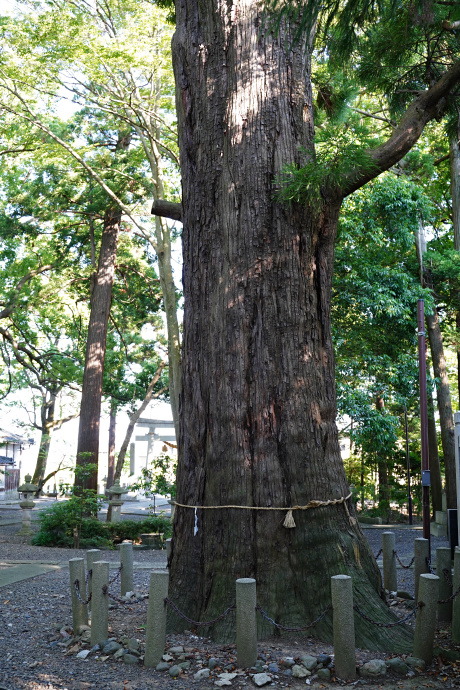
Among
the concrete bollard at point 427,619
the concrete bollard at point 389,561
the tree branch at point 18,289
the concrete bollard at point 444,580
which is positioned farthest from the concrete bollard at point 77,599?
the tree branch at point 18,289

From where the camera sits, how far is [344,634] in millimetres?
3750

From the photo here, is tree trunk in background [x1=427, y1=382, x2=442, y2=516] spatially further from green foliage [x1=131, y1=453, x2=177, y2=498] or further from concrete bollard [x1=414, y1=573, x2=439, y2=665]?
concrete bollard [x1=414, y1=573, x2=439, y2=665]

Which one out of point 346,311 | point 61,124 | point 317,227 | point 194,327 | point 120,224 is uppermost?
point 61,124

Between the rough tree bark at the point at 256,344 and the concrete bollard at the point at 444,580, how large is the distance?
2.16 ft

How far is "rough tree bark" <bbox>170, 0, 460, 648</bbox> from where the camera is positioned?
451 centimetres

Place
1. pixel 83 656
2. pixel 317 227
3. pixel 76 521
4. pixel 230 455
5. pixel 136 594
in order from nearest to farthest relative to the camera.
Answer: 1. pixel 83 656
2. pixel 230 455
3. pixel 317 227
4. pixel 136 594
5. pixel 76 521

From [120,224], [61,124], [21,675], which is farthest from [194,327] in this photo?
[120,224]

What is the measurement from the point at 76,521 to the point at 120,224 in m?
9.39

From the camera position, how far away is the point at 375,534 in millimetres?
13594

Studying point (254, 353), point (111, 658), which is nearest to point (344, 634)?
point (111, 658)

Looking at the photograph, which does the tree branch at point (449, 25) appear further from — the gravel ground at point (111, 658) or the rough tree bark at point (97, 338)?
the rough tree bark at point (97, 338)

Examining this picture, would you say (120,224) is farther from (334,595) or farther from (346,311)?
(334,595)

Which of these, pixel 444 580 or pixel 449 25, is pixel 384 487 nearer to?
pixel 444 580

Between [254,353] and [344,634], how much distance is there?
2.10m
